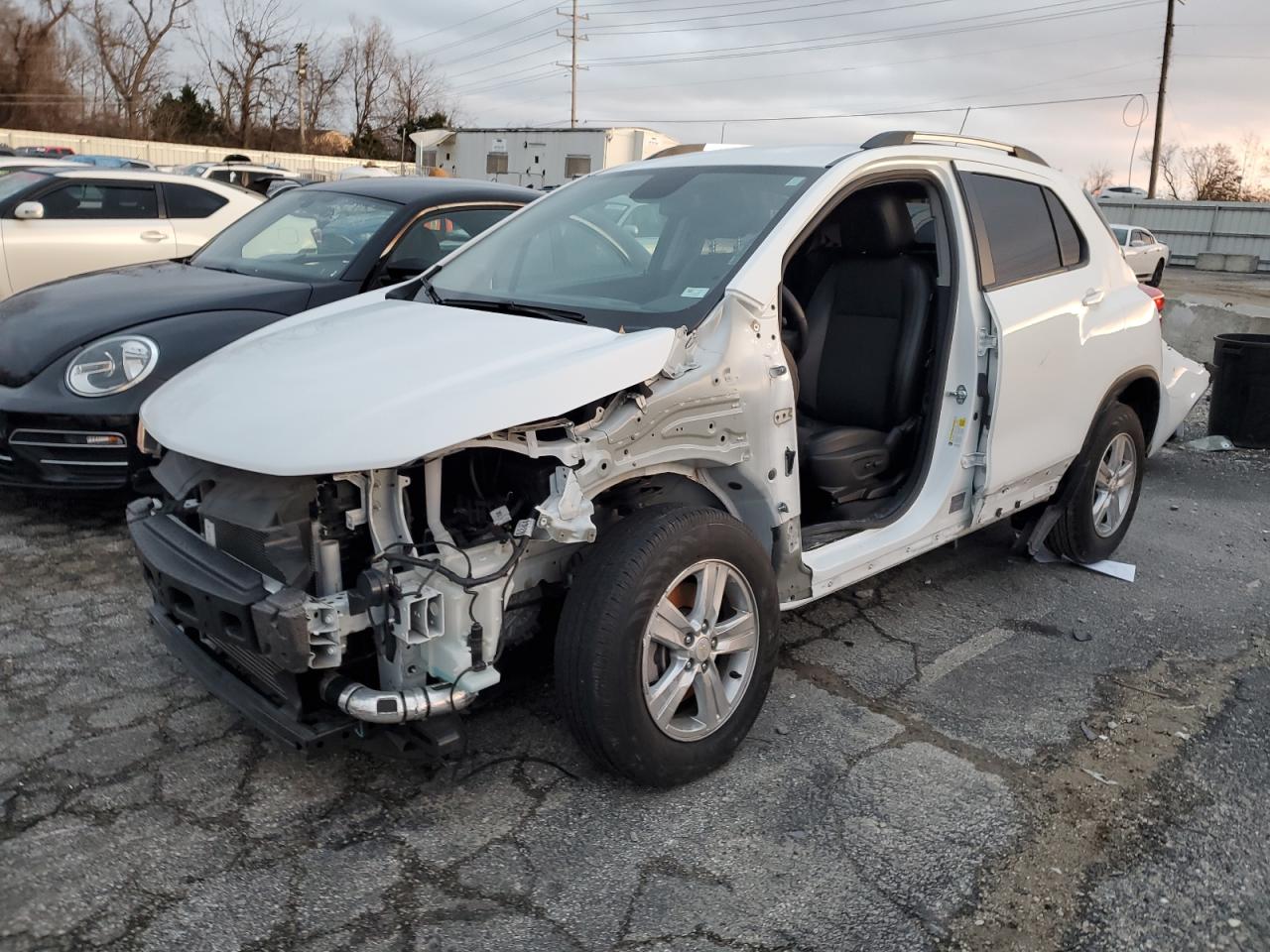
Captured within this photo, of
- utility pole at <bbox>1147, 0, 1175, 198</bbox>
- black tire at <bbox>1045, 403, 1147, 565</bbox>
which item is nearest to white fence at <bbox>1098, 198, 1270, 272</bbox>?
utility pole at <bbox>1147, 0, 1175, 198</bbox>

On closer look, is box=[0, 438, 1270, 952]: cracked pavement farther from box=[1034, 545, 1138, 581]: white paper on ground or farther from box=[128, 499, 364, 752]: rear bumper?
box=[1034, 545, 1138, 581]: white paper on ground

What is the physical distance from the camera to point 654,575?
2.73 m

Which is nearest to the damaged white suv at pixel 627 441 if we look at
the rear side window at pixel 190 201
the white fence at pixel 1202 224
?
the rear side window at pixel 190 201

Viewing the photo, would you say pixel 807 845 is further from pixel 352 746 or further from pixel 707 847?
pixel 352 746

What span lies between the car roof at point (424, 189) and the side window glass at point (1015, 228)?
291cm

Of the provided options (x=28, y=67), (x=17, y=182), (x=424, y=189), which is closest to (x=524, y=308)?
(x=424, y=189)

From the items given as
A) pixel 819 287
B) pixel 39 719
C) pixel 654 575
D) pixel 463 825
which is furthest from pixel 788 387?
pixel 39 719

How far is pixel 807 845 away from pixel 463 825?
94cm

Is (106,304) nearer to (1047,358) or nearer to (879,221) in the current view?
(879,221)

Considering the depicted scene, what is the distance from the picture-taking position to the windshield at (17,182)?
25.9 ft

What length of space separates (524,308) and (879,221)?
1.65 meters

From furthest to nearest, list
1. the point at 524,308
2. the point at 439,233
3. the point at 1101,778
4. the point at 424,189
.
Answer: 1. the point at 424,189
2. the point at 439,233
3. the point at 524,308
4. the point at 1101,778

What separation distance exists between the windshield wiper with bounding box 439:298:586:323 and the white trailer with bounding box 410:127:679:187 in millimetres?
18695

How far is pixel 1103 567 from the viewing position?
16.6ft
